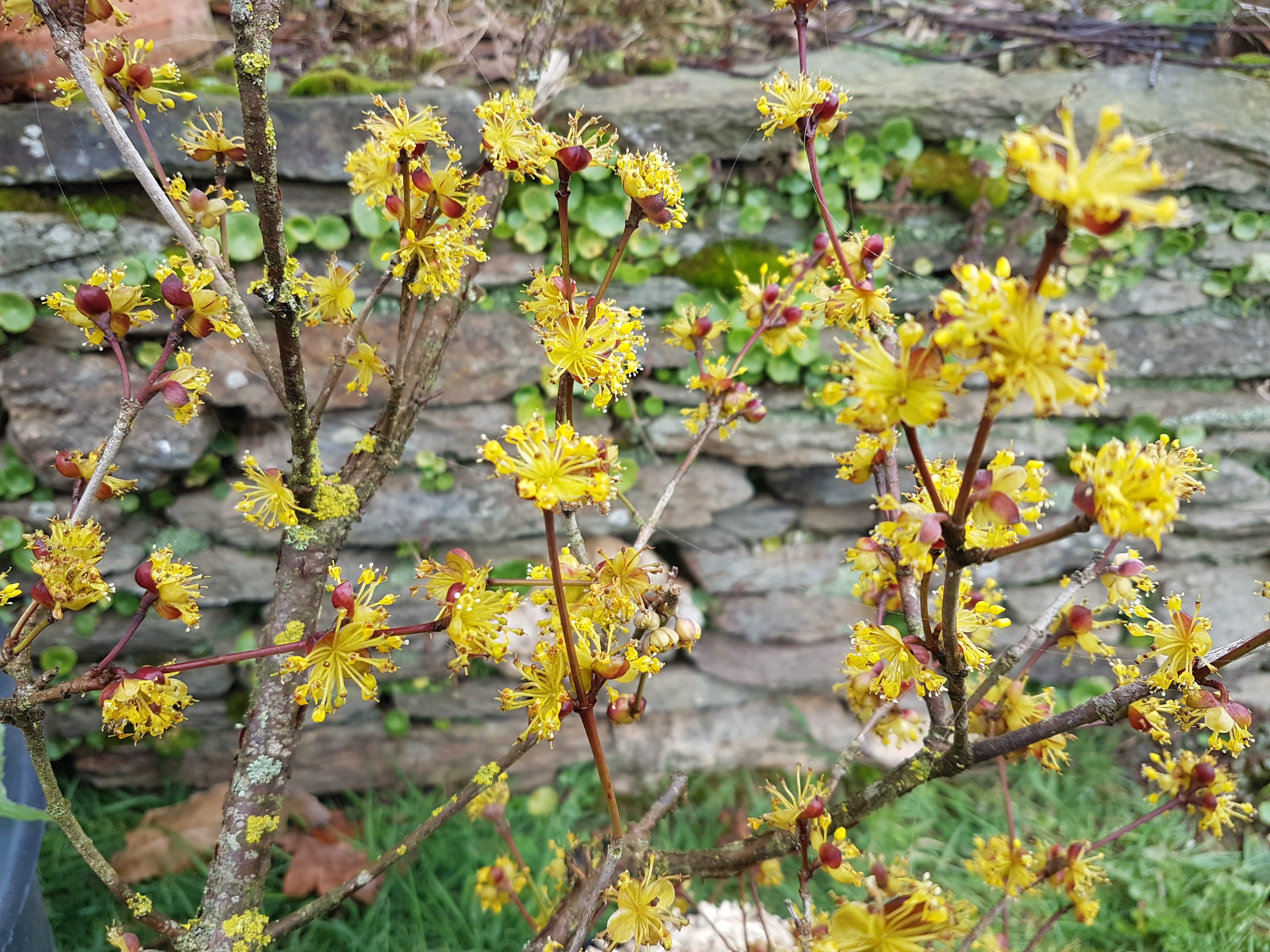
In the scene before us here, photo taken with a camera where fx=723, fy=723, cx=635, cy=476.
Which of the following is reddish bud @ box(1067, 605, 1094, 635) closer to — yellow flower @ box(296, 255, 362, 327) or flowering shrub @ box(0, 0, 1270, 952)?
flowering shrub @ box(0, 0, 1270, 952)

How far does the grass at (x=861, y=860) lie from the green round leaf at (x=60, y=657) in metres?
0.36

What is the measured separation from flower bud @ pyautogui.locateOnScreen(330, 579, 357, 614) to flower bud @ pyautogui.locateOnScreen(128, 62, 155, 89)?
0.53m

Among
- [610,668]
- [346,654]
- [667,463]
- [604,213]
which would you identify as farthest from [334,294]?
[667,463]

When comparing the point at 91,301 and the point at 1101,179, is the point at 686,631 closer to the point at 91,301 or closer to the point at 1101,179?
the point at 1101,179

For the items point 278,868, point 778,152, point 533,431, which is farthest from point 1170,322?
point 278,868

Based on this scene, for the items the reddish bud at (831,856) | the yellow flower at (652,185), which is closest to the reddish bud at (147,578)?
the yellow flower at (652,185)

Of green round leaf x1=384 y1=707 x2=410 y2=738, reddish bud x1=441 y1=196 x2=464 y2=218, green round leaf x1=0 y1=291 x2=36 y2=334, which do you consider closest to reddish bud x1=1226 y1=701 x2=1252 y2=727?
reddish bud x1=441 y1=196 x2=464 y2=218

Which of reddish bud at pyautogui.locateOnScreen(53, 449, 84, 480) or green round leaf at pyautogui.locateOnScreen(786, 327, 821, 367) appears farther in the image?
green round leaf at pyautogui.locateOnScreen(786, 327, 821, 367)

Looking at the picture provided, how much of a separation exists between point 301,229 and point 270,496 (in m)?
0.91

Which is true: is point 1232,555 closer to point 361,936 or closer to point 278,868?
point 361,936

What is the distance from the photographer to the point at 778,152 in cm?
159

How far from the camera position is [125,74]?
69 cm

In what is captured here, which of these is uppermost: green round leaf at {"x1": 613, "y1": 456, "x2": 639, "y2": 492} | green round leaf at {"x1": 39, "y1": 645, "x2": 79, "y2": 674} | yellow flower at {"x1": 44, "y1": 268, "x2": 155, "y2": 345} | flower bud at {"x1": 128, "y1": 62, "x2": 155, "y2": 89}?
flower bud at {"x1": 128, "y1": 62, "x2": 155, "y2": 89}

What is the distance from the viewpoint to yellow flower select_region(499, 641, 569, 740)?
625mm
